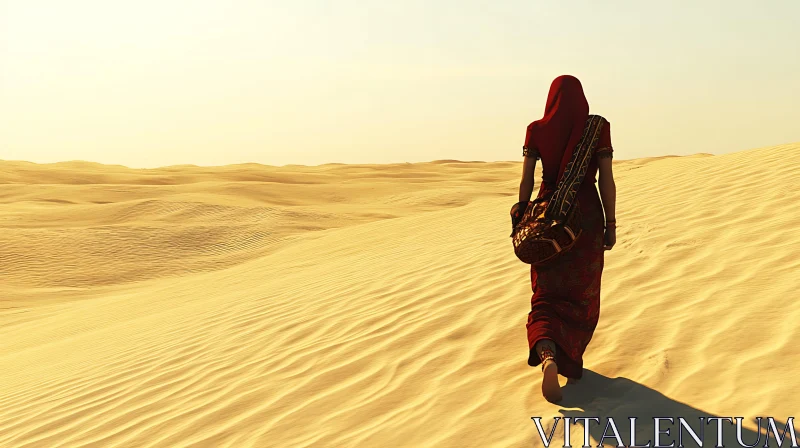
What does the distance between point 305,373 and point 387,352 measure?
0.53 m

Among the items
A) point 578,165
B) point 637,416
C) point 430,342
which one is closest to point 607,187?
point 578,165

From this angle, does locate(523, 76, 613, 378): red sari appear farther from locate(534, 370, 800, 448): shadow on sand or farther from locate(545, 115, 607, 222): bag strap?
locate(534, 370, 800, 448): shadow on sand

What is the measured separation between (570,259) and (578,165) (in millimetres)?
467

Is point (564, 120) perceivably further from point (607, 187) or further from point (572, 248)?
point (572, 248)

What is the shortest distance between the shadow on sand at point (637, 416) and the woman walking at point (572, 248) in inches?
6.4

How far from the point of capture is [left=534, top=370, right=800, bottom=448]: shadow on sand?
9.97 feet

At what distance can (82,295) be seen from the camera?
1253 centimetres

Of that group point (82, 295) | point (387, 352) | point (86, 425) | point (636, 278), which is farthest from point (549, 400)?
point (82, 295)

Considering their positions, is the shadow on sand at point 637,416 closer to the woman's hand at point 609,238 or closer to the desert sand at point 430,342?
the desert sand at point 430,342

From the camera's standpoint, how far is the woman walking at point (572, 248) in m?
3.71

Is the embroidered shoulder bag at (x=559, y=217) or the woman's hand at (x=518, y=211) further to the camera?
the woman's hand at (x=518, y=211)

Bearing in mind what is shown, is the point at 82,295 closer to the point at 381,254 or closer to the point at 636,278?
the point at 381,254

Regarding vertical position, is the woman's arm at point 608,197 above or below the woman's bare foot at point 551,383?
above

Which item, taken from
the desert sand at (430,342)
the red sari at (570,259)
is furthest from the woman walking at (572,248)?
the desert sand at (430,342)
